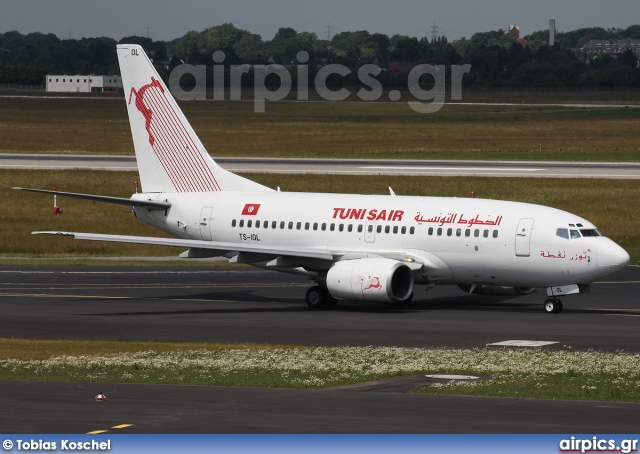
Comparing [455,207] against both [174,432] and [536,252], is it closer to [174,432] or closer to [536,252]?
[536,252]

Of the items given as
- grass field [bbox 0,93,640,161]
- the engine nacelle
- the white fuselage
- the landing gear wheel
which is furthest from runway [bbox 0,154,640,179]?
the landing gear wheel

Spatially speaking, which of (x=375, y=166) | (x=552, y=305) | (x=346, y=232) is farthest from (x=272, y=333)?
(x=375, y=166)

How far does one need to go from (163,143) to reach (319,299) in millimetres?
11301

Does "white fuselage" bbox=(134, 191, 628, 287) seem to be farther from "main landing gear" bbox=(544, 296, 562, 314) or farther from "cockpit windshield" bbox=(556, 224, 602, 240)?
"main landing gear" bbox=(544, 296, 562, 314)

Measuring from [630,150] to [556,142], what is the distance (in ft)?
55.6

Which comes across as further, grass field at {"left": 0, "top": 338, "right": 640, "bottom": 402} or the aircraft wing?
the aircraft wing

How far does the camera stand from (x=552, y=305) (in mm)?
44844

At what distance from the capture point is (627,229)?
240 feet

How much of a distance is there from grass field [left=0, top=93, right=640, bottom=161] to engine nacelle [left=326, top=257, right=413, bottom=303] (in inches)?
2671

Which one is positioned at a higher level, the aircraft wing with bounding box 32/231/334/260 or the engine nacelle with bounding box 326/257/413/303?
the aircraft wing with bounding box 32/231/334/260

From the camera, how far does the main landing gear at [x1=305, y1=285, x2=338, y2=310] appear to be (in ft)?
156

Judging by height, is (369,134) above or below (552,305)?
above

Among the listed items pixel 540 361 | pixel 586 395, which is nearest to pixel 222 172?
pixel 540 361

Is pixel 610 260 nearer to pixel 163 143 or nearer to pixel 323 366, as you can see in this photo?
pixel 323 366
